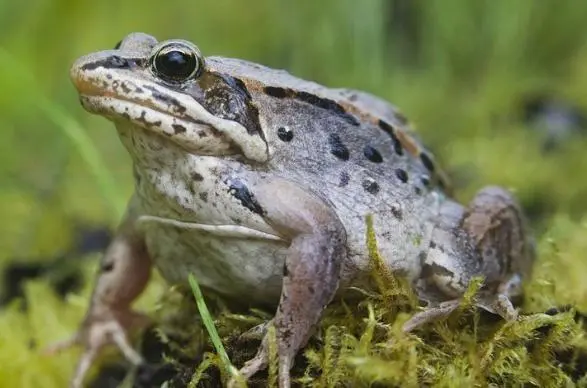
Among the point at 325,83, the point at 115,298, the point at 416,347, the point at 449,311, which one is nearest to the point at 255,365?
the point at 416,347

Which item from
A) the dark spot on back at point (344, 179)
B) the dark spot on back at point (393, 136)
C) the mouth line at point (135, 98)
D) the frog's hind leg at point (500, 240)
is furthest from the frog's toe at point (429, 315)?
the mouth line at point (135, 98)

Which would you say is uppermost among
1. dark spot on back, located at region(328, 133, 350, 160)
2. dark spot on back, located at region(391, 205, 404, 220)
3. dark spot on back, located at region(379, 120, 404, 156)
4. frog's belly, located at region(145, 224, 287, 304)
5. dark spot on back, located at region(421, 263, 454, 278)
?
dark spot on back, located at region(379, 120, 404, 156)

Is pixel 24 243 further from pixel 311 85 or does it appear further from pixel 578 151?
pixel 578 151

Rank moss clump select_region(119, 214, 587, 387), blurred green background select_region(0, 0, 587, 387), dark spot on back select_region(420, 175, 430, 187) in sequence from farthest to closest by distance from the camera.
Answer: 1. blurred green background select_region(0, 0, 587, 387)
2. dark spot on back select_region(420, 175, 430, 187)
3. moss clump select_region(119, 214, 587, 387)

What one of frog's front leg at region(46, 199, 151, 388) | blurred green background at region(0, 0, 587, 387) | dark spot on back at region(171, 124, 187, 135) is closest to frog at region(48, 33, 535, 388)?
dark spot on back at region(171, 124, 187, 135)

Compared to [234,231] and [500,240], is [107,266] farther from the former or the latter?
[500,240]

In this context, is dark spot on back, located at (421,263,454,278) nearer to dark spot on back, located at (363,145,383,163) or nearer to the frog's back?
the frog's back

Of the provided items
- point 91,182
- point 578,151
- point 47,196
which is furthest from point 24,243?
point 578,151

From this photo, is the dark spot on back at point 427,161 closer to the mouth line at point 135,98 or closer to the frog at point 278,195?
the frog at point 278,195

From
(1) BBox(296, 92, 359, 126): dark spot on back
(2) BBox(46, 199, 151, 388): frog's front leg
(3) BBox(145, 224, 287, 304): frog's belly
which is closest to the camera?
(3) BBox(145, 224, 287, 304): frog's belly
